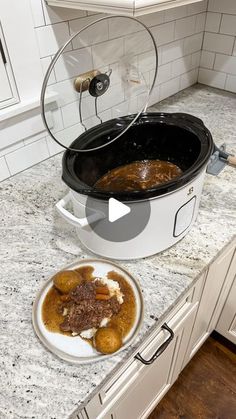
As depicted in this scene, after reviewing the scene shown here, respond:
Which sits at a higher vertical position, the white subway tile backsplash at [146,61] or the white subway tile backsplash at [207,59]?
the white subway tile backsplash at [146,61]

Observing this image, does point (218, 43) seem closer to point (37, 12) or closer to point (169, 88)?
point (169, 88)

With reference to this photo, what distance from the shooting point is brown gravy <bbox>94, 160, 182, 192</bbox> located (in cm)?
77

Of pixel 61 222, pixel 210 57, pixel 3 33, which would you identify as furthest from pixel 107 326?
pixel 210 57

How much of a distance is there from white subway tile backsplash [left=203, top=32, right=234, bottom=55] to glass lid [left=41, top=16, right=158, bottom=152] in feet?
2.09

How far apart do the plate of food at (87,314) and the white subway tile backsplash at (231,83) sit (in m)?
1.11

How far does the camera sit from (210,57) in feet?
4.55

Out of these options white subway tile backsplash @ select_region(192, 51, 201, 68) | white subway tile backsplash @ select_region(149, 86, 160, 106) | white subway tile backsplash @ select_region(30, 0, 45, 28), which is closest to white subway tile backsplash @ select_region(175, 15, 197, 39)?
white subway tile backsplash @ select_region(192, 51, 201, 68)

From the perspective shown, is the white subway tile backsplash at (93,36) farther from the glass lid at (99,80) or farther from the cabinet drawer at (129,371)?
the cabinet drawer at (129,371)

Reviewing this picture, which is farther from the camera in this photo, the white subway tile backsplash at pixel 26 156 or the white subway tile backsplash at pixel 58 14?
the white subway tile backsplash at pixel 26 156

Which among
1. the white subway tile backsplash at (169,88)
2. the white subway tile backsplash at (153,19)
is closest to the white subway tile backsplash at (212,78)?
the white subway tile backsplash at (169,88)

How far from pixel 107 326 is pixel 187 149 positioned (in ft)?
1.55

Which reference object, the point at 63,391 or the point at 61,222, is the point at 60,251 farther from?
the point at 63,391

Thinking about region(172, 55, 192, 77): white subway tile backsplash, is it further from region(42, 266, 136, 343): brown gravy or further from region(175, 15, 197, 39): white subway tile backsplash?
region(42, 266, 136, 343): brown gravy

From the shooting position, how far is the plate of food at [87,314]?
54 centimetres
